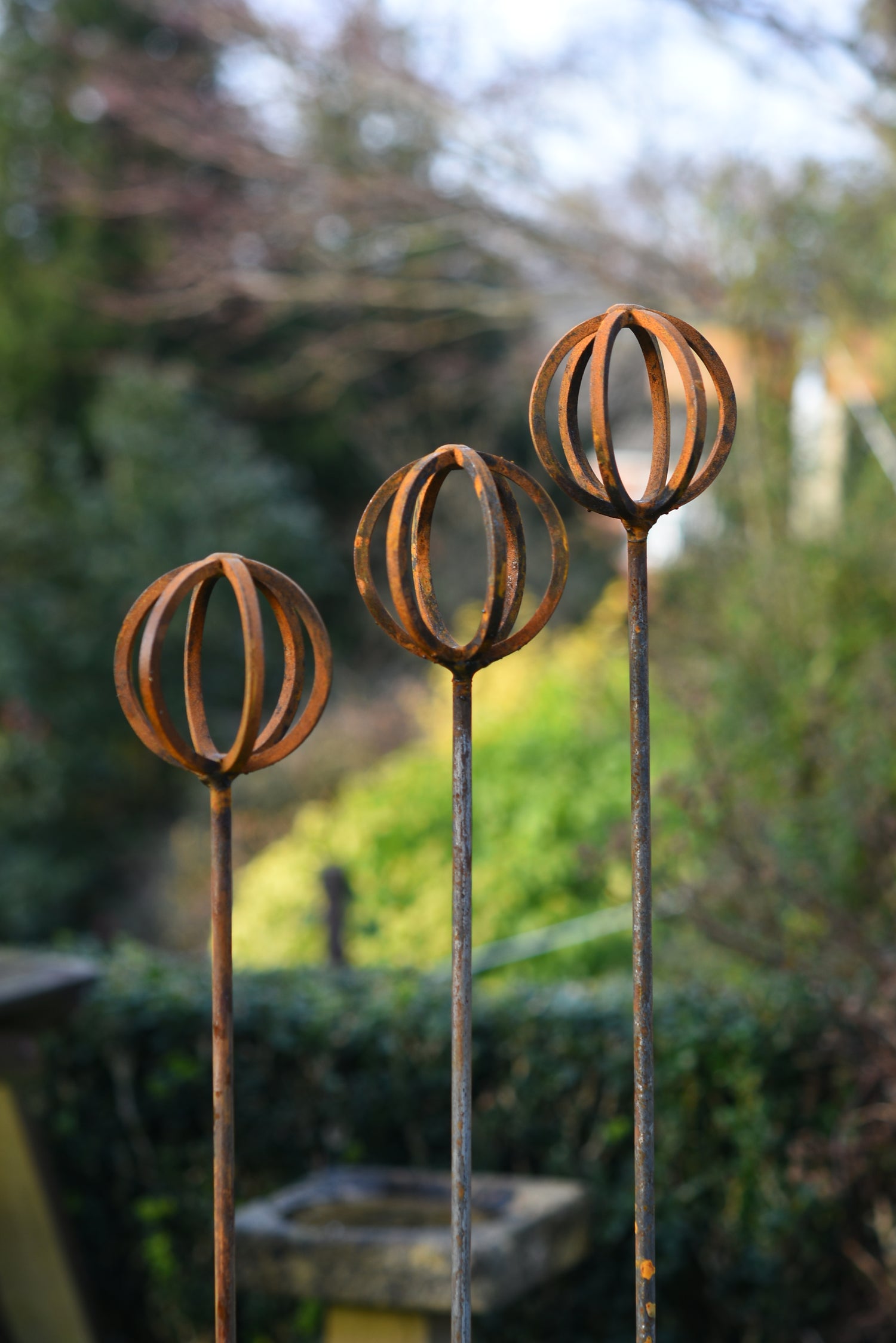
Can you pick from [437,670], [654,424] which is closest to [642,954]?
[654,424]

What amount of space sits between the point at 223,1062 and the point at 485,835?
5575 millimetres

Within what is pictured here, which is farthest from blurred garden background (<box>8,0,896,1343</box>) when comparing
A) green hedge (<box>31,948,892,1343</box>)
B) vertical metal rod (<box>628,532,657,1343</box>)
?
vertical metal rod (<box>628,532,657,1343</box>)

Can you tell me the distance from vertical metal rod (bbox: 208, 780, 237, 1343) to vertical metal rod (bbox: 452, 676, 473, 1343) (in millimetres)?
182

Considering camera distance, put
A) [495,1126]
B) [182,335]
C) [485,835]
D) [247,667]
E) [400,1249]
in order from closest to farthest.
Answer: [247,667] < [400,1249] < [495,1126] < [485,835] < [182,335]

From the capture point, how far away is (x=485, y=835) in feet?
21.5

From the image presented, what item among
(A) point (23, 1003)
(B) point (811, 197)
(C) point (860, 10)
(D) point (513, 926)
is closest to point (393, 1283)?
(A) point (23, 1003)

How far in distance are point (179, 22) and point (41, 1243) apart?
26.4 feet

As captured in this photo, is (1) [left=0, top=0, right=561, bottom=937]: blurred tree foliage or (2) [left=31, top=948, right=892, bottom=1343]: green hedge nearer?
(2) [left=31, top=948, right=892, bottom=1343]: green hedge

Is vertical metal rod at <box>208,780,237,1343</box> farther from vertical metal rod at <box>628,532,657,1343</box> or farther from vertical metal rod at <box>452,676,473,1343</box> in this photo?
vertical metal rod at <box>628,532,657,1343</box>

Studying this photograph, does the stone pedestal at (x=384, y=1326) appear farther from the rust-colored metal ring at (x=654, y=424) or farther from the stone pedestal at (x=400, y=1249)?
the rust-colored metal ring at (x=654, y=424)

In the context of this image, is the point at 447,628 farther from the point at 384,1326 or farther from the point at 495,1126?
the point at 495,1126

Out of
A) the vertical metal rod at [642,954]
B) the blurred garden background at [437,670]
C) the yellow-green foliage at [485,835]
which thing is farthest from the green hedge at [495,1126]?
the yellow-green foliage at [485,835]

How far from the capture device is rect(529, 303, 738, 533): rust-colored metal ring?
0.96 meters

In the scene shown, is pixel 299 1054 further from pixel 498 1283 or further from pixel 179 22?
pixel 179 22
